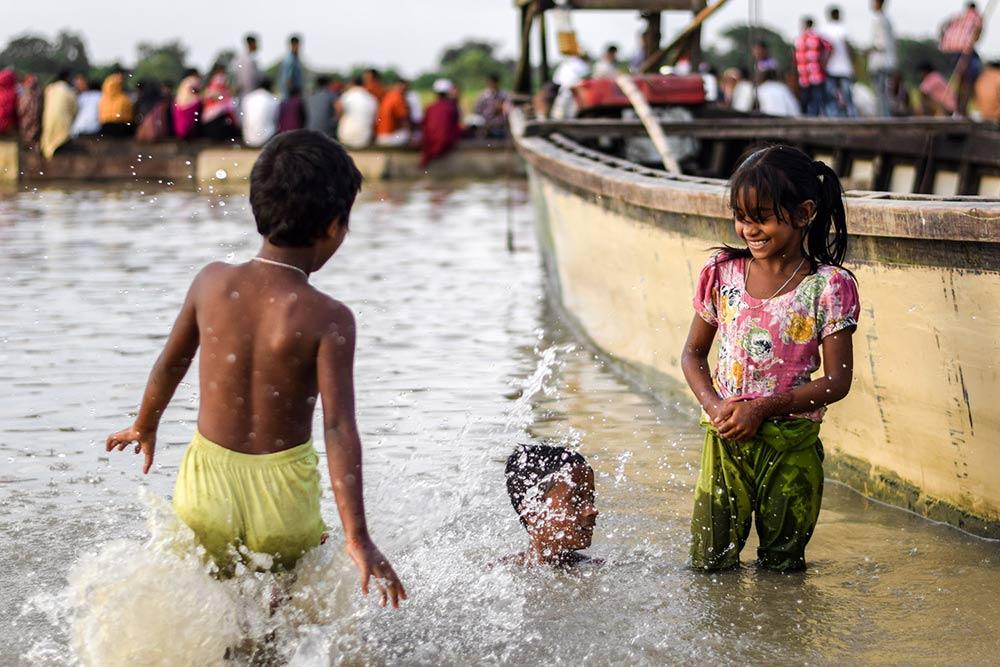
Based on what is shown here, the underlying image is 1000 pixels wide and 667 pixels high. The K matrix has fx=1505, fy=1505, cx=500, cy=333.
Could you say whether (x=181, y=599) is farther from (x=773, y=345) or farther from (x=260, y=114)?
(x=260, y=114)

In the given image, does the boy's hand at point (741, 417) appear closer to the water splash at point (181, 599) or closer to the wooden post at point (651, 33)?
the water splash at point (181, 599)

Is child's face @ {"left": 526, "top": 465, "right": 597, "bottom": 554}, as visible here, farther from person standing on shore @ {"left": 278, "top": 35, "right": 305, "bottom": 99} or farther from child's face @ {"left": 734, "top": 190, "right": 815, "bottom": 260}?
person standing on shore @ {"left": 278, "top": 35, "right": 305, "bottom": 99}

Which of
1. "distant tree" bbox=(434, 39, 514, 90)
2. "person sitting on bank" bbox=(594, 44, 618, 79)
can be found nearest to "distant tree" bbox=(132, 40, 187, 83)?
"distant tree" bbox=(434, 39, 514, 90)

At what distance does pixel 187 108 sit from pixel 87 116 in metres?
1.73

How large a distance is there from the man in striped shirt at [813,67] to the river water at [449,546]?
7948 mm

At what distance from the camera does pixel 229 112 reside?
2195cm

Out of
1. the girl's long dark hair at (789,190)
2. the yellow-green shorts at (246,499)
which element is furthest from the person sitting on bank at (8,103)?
the yellow-green shorts at (246,499)

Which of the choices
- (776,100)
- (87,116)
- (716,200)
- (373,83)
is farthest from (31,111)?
(716,200)

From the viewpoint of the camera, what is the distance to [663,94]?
33.8 feet

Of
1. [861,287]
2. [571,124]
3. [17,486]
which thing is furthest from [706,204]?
[571,124]

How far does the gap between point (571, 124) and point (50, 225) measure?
298 inches

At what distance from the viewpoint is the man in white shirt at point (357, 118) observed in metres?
21.3

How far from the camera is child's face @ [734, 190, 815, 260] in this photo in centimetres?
360

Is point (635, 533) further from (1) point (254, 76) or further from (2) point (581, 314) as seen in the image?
(1) point (254, 76)
